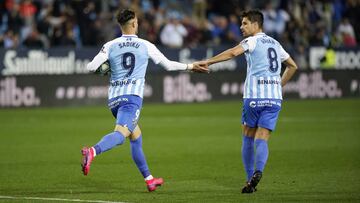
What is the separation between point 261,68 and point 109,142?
79.3 inches

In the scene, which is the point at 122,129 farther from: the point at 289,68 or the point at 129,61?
the point at 289,68

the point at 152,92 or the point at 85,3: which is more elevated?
the point at 85,3

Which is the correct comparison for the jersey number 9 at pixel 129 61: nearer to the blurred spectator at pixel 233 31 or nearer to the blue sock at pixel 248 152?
the blue sock at pixel 248 152

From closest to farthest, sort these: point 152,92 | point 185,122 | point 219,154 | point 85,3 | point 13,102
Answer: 1. point 219,154
2. point 185,122
3. point 13,102
4. point 152,92
5. point 85,3

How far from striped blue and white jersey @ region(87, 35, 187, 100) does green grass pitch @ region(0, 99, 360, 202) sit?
124 centimetres

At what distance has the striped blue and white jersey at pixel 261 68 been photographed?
10.9 m

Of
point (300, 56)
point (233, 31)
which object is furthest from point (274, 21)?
point (300, 56)

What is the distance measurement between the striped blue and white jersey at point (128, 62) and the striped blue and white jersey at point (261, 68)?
79 cm


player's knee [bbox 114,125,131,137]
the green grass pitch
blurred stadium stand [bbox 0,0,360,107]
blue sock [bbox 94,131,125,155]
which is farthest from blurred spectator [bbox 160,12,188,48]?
blue sock [bbox 94,131,125,155]

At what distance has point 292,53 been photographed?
2820 cm

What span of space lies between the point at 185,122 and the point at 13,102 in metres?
5.05

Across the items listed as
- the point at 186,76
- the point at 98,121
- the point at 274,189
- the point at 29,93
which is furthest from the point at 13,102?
the point at 274,189

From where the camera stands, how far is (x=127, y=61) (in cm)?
1073

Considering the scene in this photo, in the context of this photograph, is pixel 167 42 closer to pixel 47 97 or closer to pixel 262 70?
pixel 47 97
